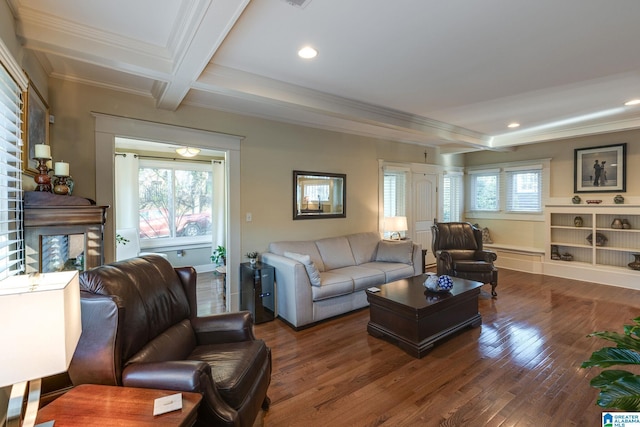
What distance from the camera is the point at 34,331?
35.9 inches

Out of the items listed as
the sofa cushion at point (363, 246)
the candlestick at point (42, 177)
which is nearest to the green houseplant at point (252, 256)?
the sofa cushion at point (363, 246)

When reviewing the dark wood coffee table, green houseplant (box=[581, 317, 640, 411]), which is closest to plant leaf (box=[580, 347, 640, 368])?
green houseplant (box=[581, 317, 640, 411])

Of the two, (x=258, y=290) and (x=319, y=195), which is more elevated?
(x=319, y=195)

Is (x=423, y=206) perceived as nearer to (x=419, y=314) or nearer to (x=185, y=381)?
(x=419, y=314)

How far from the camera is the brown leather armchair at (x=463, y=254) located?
14.7ft

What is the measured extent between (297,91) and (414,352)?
279 centimetres

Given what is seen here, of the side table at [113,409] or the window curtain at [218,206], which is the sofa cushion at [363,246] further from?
the side table at [113,409]

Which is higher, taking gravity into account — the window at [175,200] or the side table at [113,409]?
the window at [175,200]

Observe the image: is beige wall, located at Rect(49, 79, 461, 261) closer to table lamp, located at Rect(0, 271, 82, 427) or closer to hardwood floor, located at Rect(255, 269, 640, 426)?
hardwood floor, located at Rect(255, 269, 640, 426)

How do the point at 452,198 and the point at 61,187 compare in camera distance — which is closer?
the point at 61,187

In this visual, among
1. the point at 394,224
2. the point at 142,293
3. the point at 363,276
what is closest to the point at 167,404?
the point at 142,293

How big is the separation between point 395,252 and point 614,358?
3311 mm

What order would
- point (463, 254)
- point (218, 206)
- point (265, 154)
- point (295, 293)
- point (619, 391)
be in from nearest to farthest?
point (619, 391), point (295, 293), point (265, 154), point (463, 254), point (218, 206)

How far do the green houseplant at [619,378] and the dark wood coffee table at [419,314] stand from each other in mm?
1522
